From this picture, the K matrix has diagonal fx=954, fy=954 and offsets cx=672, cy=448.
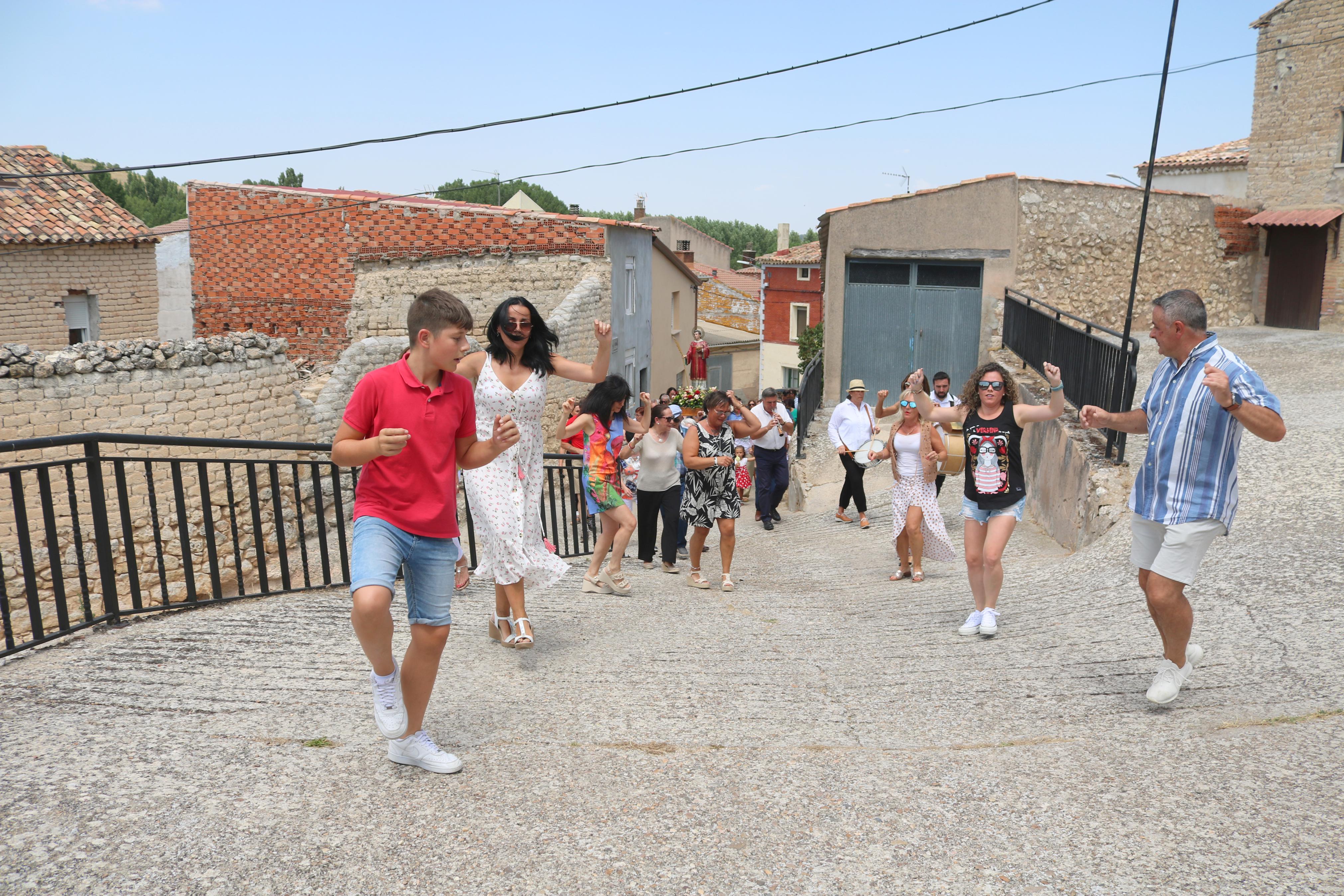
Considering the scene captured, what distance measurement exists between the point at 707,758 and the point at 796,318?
42.7 meters

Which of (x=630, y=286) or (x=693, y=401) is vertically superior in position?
(x=630, y=286)

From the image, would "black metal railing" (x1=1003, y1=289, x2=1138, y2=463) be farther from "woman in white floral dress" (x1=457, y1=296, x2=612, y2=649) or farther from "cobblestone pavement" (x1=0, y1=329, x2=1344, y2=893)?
"woman in white floral dress" (x1=457, y1=296, x2=612, y2=649)

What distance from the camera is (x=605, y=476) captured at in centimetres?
716

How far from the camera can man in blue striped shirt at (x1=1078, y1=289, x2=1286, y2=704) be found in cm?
397

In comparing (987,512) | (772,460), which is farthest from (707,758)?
(772,460)

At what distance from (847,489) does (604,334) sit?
7.18 metres

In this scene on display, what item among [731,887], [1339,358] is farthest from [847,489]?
[731,887]

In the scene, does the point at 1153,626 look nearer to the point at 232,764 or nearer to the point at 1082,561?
the point at 1082,561

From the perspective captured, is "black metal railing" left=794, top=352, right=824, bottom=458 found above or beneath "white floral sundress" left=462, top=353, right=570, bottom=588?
beneath

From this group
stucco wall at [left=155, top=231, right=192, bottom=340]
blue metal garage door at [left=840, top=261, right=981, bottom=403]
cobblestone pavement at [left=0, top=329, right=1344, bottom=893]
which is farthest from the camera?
stucco wall at [left=155, top=231, right=192, bottom=340]

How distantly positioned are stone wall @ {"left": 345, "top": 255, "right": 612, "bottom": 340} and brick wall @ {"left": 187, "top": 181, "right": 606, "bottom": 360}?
13 cm

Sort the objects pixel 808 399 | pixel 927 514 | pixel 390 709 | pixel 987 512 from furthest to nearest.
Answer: pixel 808 399 → pixel 927 514 → pixel 987 512 → pixel 390 709

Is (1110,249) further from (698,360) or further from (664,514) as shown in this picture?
(698,360)

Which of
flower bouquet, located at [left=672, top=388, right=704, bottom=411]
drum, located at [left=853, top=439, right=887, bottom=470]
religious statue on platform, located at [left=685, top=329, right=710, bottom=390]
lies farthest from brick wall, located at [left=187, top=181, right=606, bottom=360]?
flower bouquet, located at [left=672, top=388, right=704, bottom=411]
